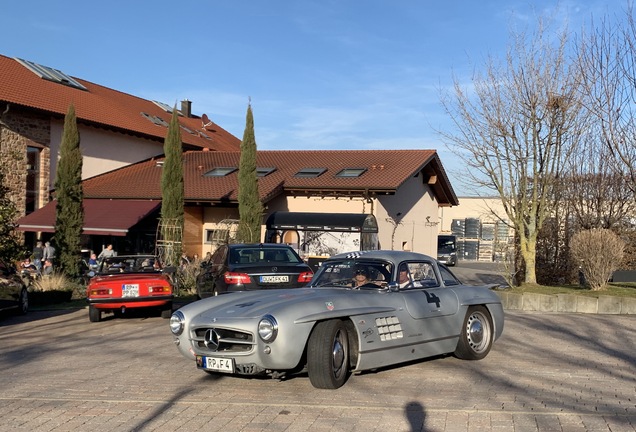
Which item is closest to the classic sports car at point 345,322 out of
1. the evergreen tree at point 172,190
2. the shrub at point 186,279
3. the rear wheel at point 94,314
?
the rear wheel at point 94,314

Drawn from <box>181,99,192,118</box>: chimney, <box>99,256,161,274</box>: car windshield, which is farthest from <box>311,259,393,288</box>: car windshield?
<box>181,99,192,118</box>: chimney

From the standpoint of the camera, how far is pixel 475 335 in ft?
30.1

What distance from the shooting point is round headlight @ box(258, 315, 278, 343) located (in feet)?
22.9

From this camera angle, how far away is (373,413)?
21.1 feet

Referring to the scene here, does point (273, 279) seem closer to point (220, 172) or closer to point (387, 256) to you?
point (387, 256)

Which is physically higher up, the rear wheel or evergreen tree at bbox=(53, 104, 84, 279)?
evergreen tree at bbox=(53, 104, 84, 279)

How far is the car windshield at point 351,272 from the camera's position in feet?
27.9

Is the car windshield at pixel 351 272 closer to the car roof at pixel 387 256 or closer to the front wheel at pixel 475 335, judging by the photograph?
the car roof at pixel 387 256

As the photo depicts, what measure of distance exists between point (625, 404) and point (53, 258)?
63.3 ft

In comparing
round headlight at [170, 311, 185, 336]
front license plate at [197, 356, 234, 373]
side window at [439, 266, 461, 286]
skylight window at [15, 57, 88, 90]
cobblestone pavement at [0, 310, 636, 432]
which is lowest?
cobblestone pavement at [0, 310, 636, 432]

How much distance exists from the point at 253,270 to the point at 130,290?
2.37 metres

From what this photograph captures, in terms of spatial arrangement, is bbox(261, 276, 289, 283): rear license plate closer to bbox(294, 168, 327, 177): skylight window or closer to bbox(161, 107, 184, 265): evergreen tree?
bbox(161, 107, 184, 265): evergreen tree

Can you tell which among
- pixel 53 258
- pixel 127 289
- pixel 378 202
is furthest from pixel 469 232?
pixel 127 289

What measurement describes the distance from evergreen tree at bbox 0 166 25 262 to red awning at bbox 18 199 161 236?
1190 cm
